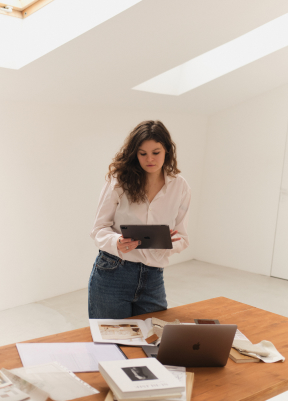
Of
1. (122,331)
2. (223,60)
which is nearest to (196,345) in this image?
(122,331)

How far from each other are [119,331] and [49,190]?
2.74 metres

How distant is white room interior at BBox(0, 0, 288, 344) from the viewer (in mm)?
3338

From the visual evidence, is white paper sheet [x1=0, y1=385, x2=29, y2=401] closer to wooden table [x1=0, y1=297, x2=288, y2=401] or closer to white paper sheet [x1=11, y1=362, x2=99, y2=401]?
white paper sheet [x1=11, y1=362, x2=99, y2=401]

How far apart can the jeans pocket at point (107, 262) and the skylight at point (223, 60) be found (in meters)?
2.78

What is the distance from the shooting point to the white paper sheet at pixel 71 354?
4.59 ft

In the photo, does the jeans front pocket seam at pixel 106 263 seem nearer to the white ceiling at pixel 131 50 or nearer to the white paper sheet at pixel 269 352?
the white paper sheet at pixel 269 352

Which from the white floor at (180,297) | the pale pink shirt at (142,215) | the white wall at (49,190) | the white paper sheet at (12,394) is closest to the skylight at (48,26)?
the white wall at (49,190)

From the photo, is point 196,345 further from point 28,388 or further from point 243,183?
point 243,183

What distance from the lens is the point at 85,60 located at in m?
3.37

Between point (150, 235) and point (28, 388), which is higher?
point (150, 235)

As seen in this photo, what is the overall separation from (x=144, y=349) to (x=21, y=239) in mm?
2777

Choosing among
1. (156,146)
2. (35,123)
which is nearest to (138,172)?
(156,146)

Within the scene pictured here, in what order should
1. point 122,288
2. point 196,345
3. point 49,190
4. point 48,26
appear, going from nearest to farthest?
1. point 196,345
2. point 122,288
3. point 48,26
4. point 49,190

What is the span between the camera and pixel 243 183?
588 centimetres
